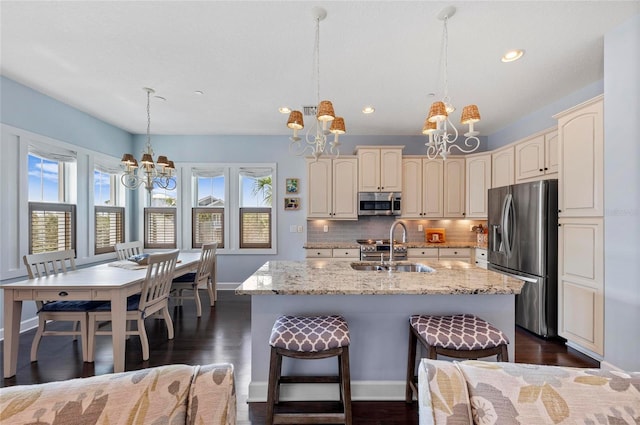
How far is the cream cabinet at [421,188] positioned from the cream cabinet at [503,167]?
0.73 meters

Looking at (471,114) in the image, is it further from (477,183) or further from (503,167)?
(477,183)

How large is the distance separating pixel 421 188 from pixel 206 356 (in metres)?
3.75

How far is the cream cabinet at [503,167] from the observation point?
11.7 feet

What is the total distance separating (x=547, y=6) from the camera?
1859 millimetres

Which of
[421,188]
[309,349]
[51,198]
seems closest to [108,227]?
[51,198]

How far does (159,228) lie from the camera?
4.85 metres

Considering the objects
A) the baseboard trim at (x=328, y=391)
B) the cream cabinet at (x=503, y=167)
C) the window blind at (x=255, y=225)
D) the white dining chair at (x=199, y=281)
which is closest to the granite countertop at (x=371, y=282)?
the baseboard trim at (x=328, y=391)

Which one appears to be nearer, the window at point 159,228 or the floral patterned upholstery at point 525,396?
the floral patterned upholstery at point 525,396

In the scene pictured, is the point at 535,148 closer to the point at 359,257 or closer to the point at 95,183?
the point at 359,257

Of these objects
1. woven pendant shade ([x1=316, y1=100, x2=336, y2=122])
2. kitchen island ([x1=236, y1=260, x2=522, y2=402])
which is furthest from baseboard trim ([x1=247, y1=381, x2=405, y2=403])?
woven pendant shade ([x1=316, y1=100, x2=336, y2=122])

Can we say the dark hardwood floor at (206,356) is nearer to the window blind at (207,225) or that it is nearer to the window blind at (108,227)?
the window blind at (108,227)

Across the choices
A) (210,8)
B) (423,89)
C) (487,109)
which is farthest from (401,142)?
(210,8)

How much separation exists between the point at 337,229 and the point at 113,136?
3898 millimetres

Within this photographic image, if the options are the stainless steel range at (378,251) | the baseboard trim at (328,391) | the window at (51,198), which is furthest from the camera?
the stainless steel range at (378,251)
